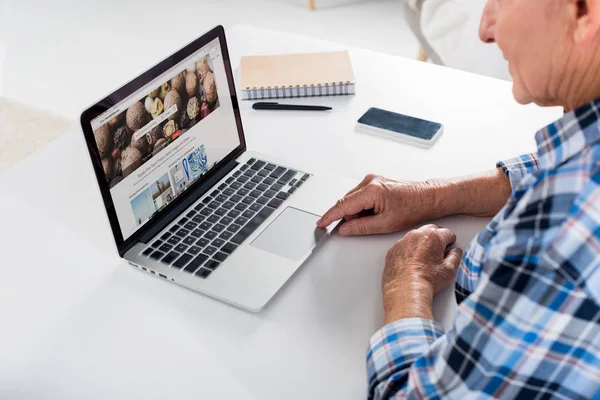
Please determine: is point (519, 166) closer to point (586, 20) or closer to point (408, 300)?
point (408, 300)

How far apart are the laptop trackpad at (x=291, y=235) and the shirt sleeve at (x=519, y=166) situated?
348mm

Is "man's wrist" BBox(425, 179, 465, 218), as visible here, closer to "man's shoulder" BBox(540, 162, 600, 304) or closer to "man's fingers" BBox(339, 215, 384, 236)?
"man's fingers" BBox(339, 215, 384, 236)

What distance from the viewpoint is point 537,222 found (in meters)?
0.66

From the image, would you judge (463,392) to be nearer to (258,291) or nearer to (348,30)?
(258,291)

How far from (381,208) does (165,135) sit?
1.25ft

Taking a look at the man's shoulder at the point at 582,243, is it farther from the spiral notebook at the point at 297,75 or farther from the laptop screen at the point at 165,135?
the spiral notebook at the point at 297,75

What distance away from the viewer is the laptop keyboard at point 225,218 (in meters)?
1.05

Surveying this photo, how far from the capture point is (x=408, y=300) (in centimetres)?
92

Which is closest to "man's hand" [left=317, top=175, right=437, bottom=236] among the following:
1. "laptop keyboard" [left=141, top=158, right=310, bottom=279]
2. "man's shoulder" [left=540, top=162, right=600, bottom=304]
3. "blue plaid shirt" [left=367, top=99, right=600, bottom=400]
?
"laptop keyboard" [left=141, top=158, right=310, bottom=279]

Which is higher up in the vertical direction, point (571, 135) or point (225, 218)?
point (571, 135)

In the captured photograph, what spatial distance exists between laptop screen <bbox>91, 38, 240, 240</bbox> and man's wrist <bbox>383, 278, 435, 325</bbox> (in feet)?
1.34

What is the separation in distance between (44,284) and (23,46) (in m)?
2.82

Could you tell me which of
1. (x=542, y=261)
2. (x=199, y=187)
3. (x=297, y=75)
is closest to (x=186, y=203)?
(x=199, y=187)

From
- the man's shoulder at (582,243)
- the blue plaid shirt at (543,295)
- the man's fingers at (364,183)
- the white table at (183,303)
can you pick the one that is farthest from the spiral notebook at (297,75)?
the man's shoulder at (582,243)
